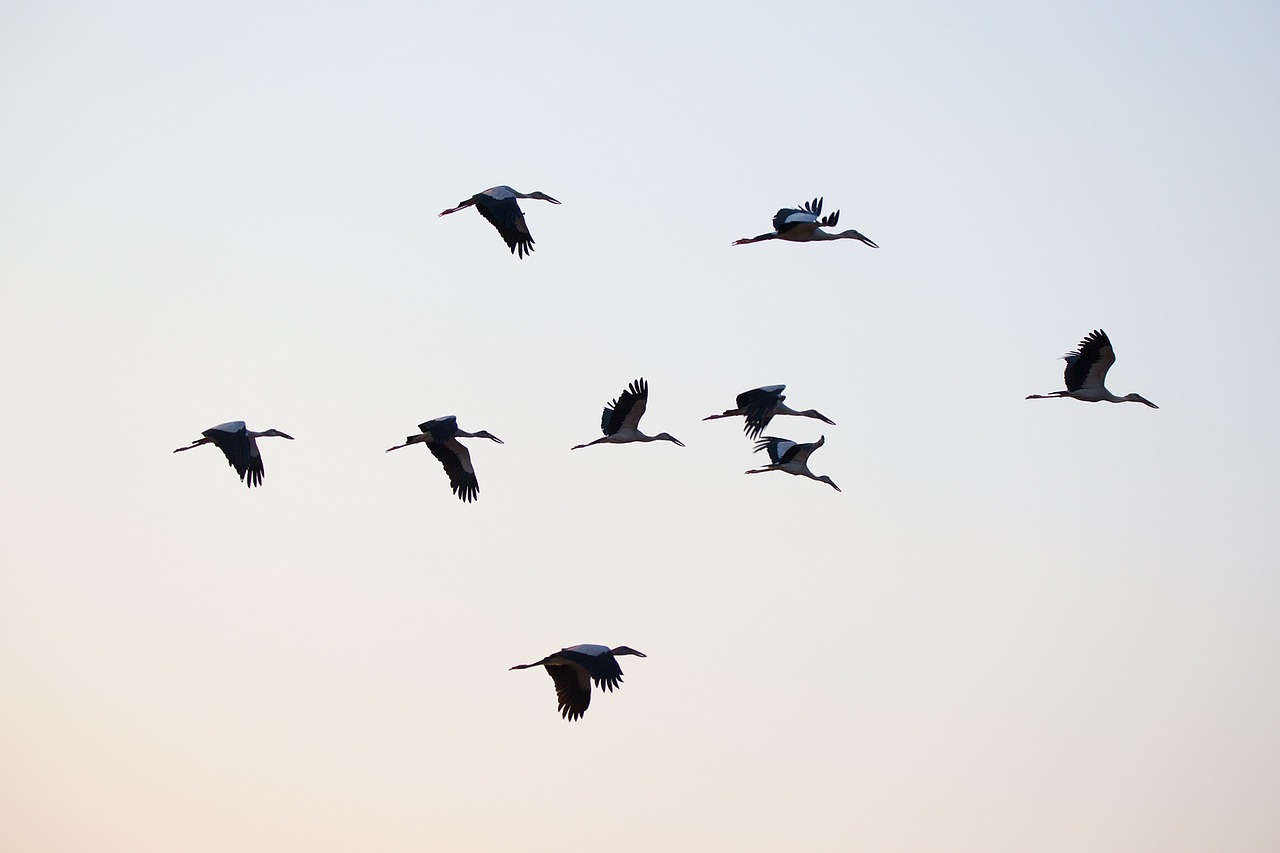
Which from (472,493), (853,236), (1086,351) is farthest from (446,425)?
(1086,351)

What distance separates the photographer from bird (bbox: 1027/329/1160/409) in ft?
127

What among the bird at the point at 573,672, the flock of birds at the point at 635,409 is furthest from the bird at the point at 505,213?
the bird at the point at 573,672

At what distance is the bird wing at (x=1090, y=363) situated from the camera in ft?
126

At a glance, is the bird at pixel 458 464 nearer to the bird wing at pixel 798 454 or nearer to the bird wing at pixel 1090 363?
the bird wing at pixel 798 454

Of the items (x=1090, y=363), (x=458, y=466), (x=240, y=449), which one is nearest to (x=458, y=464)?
(x=458, y=466)

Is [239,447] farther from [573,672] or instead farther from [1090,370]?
[1090,370]

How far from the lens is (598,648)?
3434 cm

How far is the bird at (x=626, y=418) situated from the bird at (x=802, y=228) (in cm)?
323

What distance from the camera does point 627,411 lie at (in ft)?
127

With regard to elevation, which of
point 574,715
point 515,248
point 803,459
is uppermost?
point 515,248

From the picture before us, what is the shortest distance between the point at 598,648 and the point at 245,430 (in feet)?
27.6

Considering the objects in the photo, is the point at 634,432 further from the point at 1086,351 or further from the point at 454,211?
the point at 1086,351

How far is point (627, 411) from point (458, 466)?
369 centimetres

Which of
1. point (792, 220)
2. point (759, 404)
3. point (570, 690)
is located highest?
point (792, 220)
